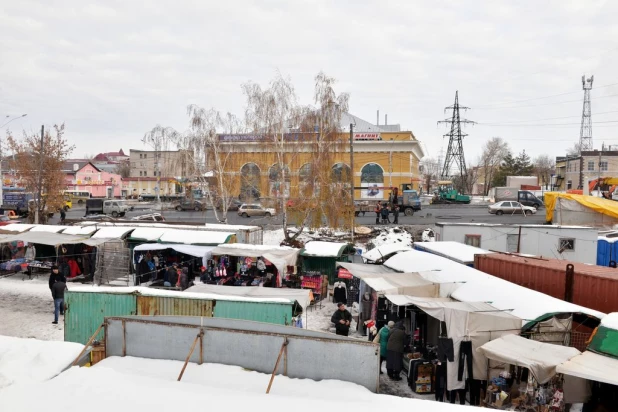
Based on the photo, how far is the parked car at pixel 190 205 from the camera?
46406 mm

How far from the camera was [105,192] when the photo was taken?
75.8 m

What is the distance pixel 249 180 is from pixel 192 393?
77.3 ft

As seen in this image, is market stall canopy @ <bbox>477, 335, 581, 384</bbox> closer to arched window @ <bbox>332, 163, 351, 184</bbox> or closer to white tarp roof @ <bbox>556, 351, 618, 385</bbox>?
white tarp roof @ <bbox>556, 351, 618, 385</bbox>

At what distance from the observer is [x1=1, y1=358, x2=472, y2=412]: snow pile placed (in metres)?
6.23

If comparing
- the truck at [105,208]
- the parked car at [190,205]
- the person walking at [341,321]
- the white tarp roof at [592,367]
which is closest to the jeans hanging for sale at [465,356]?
the white tarp roof at [592,367]

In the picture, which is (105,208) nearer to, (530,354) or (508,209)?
(508,209)

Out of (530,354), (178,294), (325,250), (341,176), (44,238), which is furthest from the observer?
(341,176)

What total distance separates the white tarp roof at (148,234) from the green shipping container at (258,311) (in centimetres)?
958

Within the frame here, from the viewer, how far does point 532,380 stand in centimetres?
724

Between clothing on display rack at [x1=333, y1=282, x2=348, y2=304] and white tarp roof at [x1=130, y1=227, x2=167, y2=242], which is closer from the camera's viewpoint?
clothing on display rack at [x1=333, y1=282, x2=348, y2=304]

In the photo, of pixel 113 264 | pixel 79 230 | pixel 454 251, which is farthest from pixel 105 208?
pixel 454 251

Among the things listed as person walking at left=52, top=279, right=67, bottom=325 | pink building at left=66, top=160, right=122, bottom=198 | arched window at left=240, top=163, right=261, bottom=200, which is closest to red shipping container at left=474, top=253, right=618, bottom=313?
person walking at left=52, top=279, right=67, bottom=325

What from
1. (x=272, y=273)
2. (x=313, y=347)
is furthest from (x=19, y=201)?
(x=313, y=347)

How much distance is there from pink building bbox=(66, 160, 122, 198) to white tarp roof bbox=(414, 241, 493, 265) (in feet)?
216
